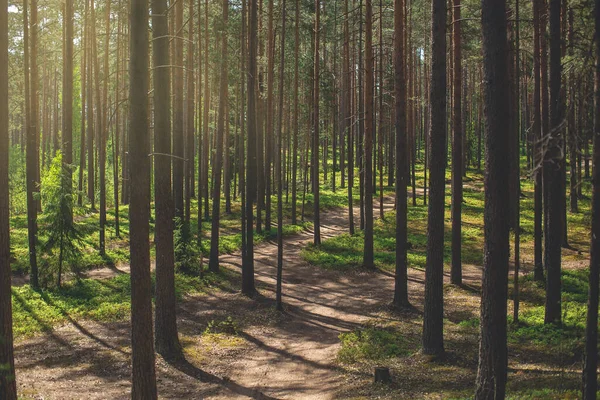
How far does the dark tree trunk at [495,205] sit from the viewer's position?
25.6ft

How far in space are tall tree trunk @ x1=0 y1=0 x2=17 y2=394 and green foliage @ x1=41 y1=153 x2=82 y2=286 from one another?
10.4 metres

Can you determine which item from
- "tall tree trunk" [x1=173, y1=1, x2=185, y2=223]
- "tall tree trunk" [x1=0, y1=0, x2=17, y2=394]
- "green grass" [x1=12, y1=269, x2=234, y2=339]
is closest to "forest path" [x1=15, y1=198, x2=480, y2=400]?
"green grass" [x1=12, y1=269, x2=234, y2=339]

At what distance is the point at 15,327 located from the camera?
14617 mm

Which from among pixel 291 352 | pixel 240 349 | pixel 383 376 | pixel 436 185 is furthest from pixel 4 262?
pixel 436 185

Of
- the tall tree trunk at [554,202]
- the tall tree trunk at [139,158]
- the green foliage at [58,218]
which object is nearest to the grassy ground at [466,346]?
the tall tree trunk at [554,202]

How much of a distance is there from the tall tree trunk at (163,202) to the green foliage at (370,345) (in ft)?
13.7

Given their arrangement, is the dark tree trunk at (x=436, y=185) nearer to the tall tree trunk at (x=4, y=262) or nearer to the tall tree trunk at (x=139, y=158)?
the tall tree trunk at (x=139, y=158)

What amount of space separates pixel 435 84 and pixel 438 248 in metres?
3.58

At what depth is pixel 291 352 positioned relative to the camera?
548 inches

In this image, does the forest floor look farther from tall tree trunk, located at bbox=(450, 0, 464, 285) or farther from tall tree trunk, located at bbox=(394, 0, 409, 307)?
tall tree trunk, located at bbox=(450, 0, 464, 285)

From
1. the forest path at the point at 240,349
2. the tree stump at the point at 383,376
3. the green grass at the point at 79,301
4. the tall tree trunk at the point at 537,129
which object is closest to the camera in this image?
the tree stump at the point at 383,376

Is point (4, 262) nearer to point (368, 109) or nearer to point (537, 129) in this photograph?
point (537, 129)

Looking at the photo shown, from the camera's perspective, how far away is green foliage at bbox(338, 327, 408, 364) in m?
12.8

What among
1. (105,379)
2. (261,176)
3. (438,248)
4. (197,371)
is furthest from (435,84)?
(261,176)
